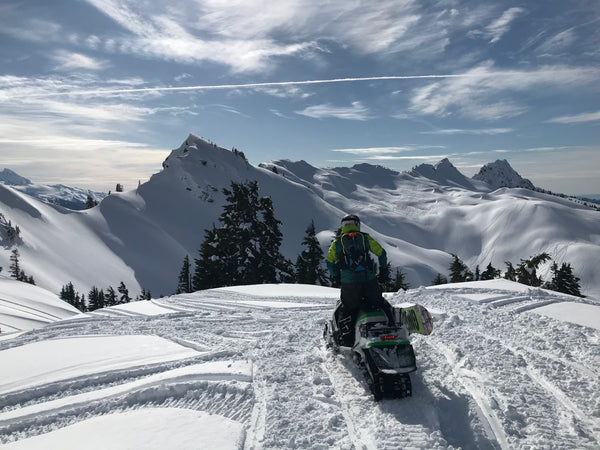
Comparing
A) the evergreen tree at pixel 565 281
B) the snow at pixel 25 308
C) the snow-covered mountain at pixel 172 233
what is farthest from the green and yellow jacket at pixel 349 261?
the snow-covered mountain at pixel 172 233

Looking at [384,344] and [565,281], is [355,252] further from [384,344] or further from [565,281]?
[565,281]

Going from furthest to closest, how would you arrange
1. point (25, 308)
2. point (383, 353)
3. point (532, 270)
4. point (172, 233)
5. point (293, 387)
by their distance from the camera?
point (172, 233) → point (532, 270) → point (25, 308) → point (293, 387) → point (383, 353)

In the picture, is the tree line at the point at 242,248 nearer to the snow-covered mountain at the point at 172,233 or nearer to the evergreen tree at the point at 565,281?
the evergreen tree at the point at 565,281

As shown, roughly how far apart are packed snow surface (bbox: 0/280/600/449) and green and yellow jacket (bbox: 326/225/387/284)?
1.43 metres

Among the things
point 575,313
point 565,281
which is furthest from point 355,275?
point 565,281

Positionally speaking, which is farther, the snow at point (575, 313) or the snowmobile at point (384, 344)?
the snow at point (575, 313)

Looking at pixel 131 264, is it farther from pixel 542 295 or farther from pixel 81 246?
pixel 542 295

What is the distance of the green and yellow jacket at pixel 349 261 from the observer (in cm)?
611

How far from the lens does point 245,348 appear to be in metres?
6.73

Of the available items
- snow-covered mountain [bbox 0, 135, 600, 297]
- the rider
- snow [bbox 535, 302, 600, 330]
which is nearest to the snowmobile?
the rider

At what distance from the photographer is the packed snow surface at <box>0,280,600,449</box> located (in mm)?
3986

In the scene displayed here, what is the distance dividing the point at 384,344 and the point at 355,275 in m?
1.47

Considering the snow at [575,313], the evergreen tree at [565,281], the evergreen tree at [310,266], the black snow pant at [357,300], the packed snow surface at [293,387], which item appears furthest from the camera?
the evergreen tree at [310,266]

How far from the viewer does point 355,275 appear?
20.1 ft
